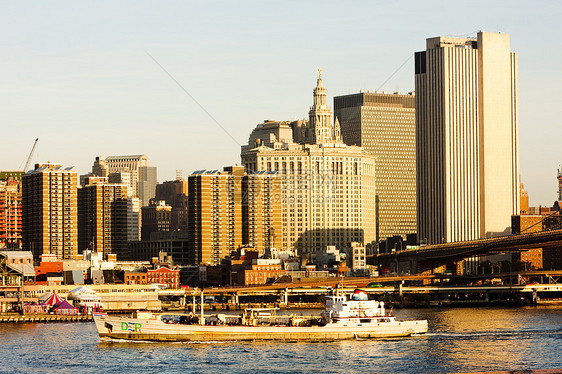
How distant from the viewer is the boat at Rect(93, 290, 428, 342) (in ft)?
422

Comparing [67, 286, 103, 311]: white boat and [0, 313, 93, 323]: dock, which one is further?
[67, 286, 103, 311]: white boat

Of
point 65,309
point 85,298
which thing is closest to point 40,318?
point 65,309

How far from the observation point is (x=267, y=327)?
130125 millimetres

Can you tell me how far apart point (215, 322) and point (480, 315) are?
59921mm

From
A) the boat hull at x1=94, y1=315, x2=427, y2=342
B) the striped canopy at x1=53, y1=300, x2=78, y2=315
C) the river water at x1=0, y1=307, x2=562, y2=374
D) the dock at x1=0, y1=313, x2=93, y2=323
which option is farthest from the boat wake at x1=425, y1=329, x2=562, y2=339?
the striped canopy at x1=53, y1=300, x2=78, y2=315

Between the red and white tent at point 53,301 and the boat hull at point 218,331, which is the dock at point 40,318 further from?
the boat hull at point 218,331

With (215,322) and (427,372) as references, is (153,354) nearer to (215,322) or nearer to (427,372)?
(215,322)

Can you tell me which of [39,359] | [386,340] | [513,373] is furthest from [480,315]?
[513,373]

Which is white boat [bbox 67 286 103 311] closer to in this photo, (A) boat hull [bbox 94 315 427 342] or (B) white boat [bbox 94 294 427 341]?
(A) boat hull [bbox 94 315 427 342]

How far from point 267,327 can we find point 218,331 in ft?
18.4

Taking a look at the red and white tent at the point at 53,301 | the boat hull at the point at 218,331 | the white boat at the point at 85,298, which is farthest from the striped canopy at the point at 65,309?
the boat hull at the point at 218,331

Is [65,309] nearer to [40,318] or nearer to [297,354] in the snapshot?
[40,318]

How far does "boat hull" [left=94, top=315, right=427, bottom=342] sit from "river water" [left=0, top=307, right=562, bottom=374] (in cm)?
149

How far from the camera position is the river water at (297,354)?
355 ft
